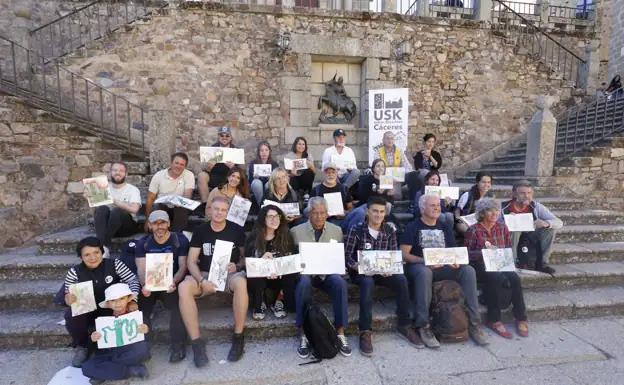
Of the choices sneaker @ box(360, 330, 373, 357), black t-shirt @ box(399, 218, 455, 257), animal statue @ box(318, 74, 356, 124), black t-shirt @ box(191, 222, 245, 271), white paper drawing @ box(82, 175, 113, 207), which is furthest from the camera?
animal statue @ box(318, 74, 356, 124)

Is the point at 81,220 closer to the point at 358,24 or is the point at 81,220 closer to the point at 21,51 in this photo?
the point at 21,51

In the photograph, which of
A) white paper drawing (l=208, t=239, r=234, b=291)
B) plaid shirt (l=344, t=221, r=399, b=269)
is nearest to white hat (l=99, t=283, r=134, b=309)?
white paper drawing (l=208, t=239, r=234, b=291)

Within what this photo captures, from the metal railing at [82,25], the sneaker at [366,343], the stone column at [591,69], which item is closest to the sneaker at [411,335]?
the sneaker at [366,343]

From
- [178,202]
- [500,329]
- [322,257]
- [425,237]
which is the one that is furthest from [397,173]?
[178,202]

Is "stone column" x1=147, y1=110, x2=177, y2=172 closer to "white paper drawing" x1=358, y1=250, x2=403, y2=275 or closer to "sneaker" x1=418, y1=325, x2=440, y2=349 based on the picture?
"white paper drawing" x1=358, y1=250, x2=403, y2=275

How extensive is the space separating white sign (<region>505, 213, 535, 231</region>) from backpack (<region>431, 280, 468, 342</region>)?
1212 millimetres

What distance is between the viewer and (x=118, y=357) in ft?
8.85

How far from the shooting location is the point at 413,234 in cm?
358

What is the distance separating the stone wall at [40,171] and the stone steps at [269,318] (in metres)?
2.83

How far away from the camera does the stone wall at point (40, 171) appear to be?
5.52 meters

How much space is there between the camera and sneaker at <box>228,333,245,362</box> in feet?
9.66

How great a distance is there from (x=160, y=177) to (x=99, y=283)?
6.23 feet

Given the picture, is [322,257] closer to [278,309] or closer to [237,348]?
[278,309]

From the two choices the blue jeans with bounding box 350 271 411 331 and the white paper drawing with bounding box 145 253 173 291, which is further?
the blue jeans with bounding box 350 271 411 331
